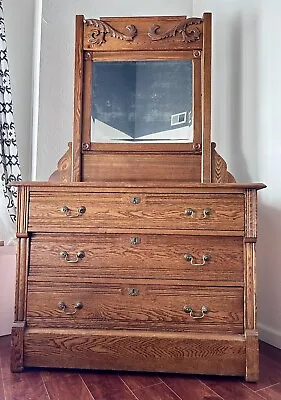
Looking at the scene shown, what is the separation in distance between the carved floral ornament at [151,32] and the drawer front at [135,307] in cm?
119

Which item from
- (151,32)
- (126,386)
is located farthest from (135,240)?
(151,32)

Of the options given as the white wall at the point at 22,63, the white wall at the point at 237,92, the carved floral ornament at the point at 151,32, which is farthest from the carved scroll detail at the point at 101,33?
the white wall at the point at 22,63

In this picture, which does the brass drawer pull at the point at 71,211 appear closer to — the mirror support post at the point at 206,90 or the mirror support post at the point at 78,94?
the mirror support post at the point at 78,94

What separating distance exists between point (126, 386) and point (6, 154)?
130cm

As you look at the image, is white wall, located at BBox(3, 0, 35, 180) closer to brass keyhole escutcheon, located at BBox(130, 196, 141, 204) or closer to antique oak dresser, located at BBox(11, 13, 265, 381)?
antique oak dresser, located at BBox(11, 13, 265, 381)

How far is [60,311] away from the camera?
1.49m

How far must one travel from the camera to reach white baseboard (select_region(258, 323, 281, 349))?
178 centimetres

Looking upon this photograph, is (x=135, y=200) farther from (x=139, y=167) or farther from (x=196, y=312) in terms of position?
(x=196, y=312)

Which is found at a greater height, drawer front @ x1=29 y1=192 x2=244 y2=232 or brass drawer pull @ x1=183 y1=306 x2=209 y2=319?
drawer front @ x1=29 y1=192 x2=244 y2=232

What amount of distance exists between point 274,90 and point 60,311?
1.54 meters

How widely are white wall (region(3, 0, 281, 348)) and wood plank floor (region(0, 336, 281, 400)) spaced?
19.4 inches

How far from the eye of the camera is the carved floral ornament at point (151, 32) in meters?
1.71

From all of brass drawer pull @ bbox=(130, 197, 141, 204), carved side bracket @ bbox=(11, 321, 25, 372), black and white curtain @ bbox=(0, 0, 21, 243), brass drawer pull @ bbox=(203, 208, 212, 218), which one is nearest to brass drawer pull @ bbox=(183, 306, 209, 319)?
brass drawer pull @ bbox=(203, 208, 212, 218)

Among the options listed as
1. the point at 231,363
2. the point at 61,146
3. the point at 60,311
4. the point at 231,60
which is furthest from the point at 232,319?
the point at 231,60
